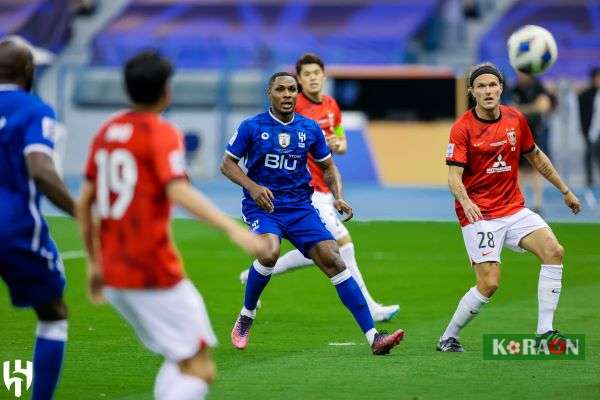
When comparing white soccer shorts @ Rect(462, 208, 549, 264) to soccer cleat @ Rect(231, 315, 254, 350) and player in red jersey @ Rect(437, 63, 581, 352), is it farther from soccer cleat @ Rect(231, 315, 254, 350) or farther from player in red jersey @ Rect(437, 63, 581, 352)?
soccer cleat @ Rect(231, 315, 254, 350)

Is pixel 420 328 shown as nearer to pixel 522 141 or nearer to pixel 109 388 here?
pixel 522 141

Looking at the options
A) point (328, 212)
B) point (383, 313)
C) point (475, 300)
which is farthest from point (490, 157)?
point (328, 212)

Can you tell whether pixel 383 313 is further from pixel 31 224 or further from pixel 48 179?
pixel 48 179

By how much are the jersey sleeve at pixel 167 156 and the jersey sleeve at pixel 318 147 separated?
4.41 meters

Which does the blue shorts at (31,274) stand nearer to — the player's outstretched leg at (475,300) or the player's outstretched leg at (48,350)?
the player's outstretched leg at (48,350)

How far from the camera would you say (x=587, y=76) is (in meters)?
34.2

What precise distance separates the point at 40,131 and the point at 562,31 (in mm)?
28985

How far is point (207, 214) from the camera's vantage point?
259 inches

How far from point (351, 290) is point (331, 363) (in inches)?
28.7

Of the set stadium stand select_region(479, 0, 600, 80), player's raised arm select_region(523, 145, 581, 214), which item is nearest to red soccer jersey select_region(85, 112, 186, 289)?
player's raised arm select_region(523, 145, 581, 214)

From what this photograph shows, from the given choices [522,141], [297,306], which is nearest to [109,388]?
[522,141]

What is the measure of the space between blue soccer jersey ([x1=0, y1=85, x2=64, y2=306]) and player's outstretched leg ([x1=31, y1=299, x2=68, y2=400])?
10 cm

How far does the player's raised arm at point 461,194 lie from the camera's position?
10.5 meters

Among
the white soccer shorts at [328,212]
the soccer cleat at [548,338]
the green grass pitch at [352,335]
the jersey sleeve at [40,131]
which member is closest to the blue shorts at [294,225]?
the green grass pitch at [352,335]
